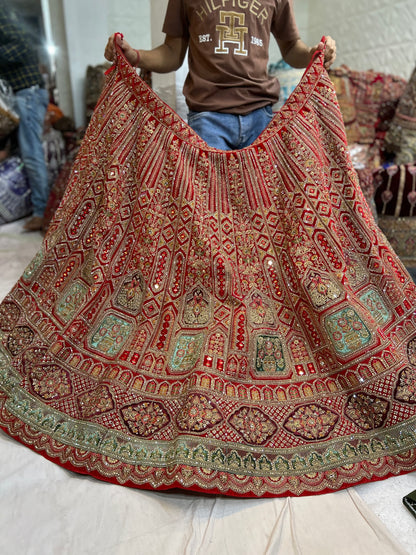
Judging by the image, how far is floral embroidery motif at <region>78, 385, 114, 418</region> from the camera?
50.7 inches

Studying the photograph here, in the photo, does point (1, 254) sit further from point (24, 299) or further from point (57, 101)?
point (57, 101)

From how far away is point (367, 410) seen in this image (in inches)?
50.4

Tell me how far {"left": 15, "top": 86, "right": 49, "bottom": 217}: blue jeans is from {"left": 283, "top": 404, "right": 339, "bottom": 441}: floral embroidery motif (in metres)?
2.76

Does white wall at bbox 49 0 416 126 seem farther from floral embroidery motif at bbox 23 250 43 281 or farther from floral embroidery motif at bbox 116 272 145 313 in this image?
floral embroidery motif at bbox 116 272 145 313

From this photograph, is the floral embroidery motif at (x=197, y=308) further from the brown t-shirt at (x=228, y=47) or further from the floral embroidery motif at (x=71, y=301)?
the brown t-shirt at (x=228, y=47)

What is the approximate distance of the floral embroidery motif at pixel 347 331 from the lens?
1332mm

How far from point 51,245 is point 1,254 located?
138 cm

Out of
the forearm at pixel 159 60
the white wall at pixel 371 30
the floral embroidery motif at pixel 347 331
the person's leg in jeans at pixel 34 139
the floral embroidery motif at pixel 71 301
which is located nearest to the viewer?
the floral embroidery motif at pixel 347 331

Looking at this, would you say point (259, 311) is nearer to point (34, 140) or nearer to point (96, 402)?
point (96, 402)

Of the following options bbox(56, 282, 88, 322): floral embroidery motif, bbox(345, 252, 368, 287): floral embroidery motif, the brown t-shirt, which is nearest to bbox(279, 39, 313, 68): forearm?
the brown t-shirt

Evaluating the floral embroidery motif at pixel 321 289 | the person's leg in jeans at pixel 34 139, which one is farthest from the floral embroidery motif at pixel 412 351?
the person's leg in jeans at pixel 34 139

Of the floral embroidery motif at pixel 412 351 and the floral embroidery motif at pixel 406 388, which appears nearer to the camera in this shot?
the floral embroidery motif at pixel 406 388

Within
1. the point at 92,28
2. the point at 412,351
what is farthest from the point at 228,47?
the point at 92,28

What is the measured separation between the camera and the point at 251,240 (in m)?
1.53
